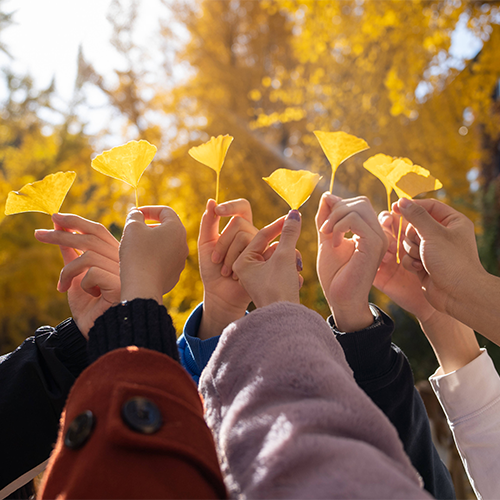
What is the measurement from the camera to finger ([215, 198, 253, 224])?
0.80 m

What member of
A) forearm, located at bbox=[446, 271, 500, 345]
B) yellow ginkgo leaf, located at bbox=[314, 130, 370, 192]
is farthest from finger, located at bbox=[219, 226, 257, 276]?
forearm, located at bbox=[446, 271, 500, 345]

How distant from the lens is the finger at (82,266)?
2.32 feet

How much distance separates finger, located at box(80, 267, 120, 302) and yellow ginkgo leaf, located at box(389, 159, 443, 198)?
632mm

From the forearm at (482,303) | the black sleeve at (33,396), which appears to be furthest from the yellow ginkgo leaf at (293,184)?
the black sleeve at (33,396)

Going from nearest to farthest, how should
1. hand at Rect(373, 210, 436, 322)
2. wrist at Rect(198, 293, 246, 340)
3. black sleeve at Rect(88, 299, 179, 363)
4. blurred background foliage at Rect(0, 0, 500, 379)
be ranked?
black sleeve at Rect(88, 299, 179, 363), wrist at Rect(198, 293, 246, 340), hand at Rect(373, 210, 436, 322), blurred background foliage at Rect(0, 0, 500, 379)

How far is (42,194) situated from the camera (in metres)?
0.74

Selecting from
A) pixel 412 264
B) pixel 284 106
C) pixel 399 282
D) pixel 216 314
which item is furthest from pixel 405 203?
pixel 284 106

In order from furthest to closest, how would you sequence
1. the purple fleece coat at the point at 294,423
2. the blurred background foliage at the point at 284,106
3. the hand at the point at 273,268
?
the blurred background foliage at the point at 284,106, the hand at the point at 273,268, the purple fleece coat at the point at 294,423

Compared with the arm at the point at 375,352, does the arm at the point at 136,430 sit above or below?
above

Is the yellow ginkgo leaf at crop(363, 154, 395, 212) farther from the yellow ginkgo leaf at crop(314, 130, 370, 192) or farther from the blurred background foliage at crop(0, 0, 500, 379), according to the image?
the blurred background foliage at crop(0, 0, 500, 379)

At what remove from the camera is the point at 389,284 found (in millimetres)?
1007

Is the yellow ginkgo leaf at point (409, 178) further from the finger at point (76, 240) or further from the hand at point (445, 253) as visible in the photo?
the finger at point (76, 240)

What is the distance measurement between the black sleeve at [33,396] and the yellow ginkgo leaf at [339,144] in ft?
2.16

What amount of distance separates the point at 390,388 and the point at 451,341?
25 centimetres
